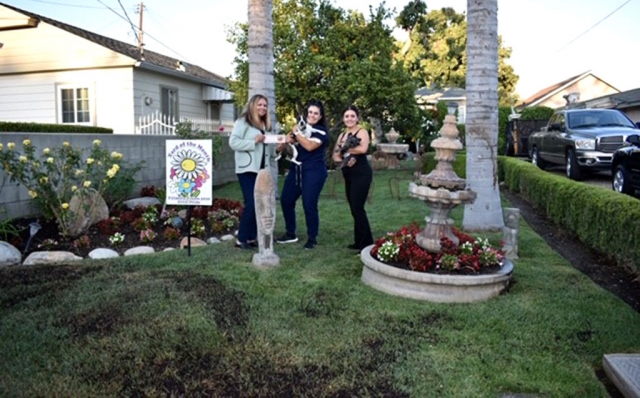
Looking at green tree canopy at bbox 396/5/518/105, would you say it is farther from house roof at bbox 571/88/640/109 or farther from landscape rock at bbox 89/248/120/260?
landscape rock at bbox 89/248/120/260

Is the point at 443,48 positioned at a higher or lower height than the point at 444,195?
higher

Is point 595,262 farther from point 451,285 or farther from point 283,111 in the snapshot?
point 283,111

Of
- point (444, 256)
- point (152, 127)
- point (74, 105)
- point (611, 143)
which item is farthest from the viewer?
point (74, 105)

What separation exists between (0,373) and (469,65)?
651 cm

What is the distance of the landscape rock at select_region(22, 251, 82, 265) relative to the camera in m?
5.78

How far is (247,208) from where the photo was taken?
632 cm

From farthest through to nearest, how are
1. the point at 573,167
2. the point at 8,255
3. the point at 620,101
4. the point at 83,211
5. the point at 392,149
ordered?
the point at 620,101 → the point at 392,149 → the point at 573,167 → the point at 83,211 → the point at 8,255

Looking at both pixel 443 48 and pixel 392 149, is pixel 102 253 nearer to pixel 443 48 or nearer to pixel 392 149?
pixel 392 149

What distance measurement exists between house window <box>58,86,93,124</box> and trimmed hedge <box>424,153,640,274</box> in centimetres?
1300

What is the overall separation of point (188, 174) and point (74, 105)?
12.1 m

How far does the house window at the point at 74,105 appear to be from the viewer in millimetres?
16188

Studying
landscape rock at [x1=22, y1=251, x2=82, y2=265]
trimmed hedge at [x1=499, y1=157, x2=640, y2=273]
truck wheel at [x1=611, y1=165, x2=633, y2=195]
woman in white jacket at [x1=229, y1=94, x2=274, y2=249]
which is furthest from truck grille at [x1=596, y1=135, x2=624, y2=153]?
landscape rock at [x1=22, y1=251, x2=82, y2=265]

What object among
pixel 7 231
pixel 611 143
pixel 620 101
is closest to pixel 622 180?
pixel 611 143

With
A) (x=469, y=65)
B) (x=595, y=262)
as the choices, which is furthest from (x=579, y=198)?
(x=469, y=65)
